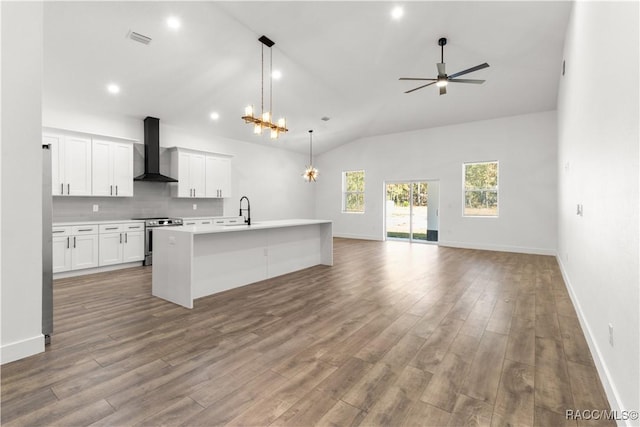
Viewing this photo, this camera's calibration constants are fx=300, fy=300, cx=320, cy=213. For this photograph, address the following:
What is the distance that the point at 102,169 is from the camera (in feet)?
17.7

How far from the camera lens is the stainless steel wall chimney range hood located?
6.06 metres

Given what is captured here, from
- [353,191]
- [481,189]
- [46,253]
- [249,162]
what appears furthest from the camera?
[353,191]

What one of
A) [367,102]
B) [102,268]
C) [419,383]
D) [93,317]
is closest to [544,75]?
[367,102]

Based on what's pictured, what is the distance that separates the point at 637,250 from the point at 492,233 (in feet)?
23.2

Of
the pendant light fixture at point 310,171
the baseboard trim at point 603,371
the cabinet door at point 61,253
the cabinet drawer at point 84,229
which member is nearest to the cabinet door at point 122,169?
the cabinet drawer at point 84,229

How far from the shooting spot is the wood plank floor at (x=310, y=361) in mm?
1712

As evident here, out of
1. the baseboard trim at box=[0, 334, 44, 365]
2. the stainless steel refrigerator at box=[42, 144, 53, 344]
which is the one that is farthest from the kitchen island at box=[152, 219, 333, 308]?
the baseboard trim at box=[0, 334, 44, 365]

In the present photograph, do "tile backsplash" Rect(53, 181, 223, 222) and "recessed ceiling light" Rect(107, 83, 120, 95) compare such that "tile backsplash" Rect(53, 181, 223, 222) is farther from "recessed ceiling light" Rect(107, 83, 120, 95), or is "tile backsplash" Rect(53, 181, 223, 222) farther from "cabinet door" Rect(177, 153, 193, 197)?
"recessed ceiling light" Rect(107, 83, 120, 95)

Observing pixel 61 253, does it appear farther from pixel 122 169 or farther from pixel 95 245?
pixel 122 169

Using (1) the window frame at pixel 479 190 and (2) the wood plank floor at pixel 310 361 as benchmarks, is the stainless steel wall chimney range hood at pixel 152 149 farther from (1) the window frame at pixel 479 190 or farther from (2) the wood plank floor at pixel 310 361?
(1) the window frame at pixel 479 190

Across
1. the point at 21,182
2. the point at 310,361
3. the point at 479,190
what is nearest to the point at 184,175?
the point at 21,182

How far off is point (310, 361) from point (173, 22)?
4476 millimetres

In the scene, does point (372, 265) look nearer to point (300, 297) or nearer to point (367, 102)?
point (300, 297)

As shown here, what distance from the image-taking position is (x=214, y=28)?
4266 mm
